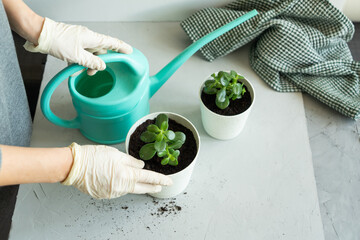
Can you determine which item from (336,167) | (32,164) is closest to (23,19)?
(32,164)

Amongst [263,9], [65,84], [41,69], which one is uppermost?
[263,9]

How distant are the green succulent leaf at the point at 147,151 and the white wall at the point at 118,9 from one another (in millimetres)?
623

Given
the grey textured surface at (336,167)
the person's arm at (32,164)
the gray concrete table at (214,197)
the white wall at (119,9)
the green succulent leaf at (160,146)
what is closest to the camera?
the person's arm at (32,164)

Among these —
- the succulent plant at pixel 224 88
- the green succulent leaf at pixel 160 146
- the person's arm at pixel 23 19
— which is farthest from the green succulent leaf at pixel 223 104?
the person's arm at pixel 23 19

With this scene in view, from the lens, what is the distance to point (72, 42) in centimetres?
87

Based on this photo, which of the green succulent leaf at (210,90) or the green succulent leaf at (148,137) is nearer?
the green succulent leaf at (148,137)

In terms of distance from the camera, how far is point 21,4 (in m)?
0.86

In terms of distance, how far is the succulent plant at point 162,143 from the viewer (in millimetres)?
778

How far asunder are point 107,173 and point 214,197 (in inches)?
11.7

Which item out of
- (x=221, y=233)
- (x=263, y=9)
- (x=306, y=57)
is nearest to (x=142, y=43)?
(x=263, y=9)

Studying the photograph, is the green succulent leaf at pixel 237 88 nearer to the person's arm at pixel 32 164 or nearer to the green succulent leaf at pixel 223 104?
the green succulent leaf at pixel 223 104

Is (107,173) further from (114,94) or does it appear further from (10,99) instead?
(10,99)

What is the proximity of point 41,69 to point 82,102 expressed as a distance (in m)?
0.66

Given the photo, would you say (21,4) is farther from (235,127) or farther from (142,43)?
(235,127)
